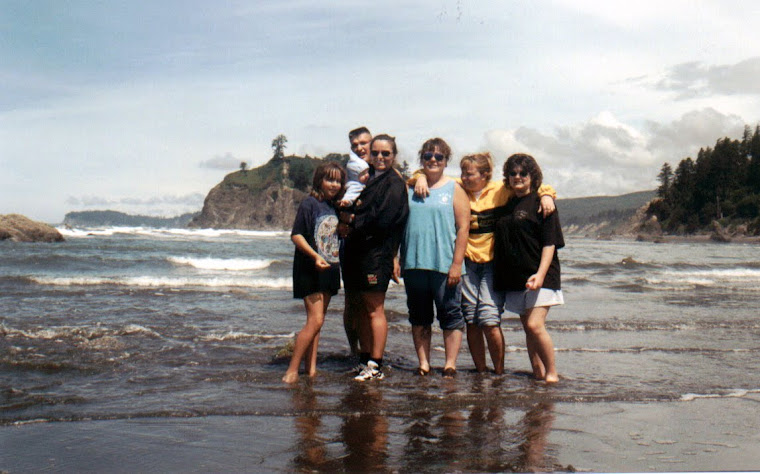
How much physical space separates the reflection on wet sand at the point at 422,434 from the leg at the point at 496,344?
0.75m

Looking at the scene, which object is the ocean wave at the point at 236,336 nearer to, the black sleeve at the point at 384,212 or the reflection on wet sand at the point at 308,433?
the reflection on wet sand at the point at 308,433

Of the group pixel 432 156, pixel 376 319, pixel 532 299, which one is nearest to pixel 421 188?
pixel 432 156

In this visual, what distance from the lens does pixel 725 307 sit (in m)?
11.9

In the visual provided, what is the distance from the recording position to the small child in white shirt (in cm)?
514

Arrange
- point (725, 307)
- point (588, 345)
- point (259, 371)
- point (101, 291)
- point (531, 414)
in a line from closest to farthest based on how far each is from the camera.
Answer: point (531, 414), point (259, 371), point (588, 345), point (725, 307), point (101, 291)

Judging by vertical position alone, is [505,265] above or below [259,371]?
above

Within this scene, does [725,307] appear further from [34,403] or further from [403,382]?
[34,403]

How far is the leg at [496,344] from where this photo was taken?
5434mm

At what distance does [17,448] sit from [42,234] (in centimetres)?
4107

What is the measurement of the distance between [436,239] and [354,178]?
0.91 m

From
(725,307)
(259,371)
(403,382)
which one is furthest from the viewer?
(725,307)

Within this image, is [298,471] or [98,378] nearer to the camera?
[298,471]

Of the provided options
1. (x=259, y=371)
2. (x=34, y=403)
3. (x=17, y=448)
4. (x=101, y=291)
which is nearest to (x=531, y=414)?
(x=259, y=371)

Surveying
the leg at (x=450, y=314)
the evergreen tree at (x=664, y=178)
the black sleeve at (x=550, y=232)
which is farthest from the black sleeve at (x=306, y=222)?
the evergreen tree at (x=664, y=178)
